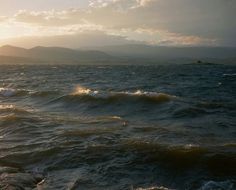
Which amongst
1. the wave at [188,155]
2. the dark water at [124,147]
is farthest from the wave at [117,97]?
the wave at [188,155]

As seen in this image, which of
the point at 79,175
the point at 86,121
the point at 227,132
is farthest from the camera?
the point at 86,121

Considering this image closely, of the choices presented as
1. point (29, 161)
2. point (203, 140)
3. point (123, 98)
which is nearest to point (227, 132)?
point (203, 140)

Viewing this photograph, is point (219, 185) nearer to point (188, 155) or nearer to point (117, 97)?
point (188, 155)

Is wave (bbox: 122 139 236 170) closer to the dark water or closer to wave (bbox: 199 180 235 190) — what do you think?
the dark water

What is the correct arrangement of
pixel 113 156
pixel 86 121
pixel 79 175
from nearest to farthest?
pixel 79 175, pixel 113 156, pixel 86 121

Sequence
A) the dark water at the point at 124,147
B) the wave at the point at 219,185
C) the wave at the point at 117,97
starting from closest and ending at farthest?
1. the wave at the point at 219,185
2. the dark water at the point at 124,147
3. the wave at the point at 117,97

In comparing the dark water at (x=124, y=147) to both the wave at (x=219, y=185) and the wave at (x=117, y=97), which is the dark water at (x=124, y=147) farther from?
the wave at (x=117, y=97)

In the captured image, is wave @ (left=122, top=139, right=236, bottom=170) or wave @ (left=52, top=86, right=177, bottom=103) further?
wave @ (left=52, top=86, right=177, bottom=103)

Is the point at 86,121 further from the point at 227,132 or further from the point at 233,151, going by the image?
the point at 233,151

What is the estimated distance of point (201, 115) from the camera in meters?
21.9

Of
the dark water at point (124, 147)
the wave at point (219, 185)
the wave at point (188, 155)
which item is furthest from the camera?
the wave at point (188, 155)

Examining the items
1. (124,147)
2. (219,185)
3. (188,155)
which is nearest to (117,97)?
(124,147)

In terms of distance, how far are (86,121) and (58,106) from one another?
7.97 meters

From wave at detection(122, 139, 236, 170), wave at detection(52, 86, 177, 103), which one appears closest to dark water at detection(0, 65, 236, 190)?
wave at detection(122, 139, 236, 170)
